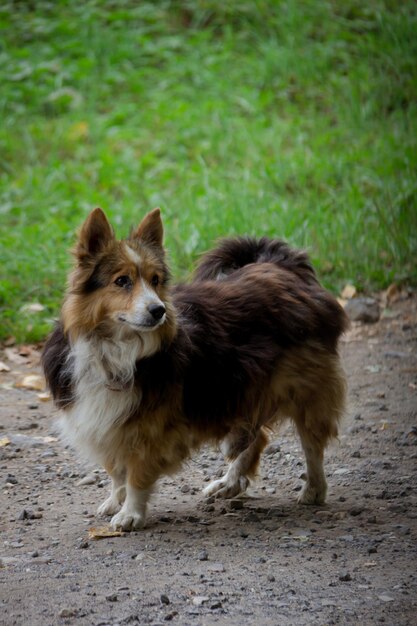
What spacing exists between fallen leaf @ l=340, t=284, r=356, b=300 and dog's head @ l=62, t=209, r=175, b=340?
399 cm

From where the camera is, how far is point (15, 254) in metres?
8.66

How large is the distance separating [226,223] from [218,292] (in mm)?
3794

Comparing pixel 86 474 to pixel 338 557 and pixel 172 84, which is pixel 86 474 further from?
pixel 172 84

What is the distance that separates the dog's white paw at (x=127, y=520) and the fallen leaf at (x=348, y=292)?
164 inches

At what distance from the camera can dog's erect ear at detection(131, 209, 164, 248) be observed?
4926mm

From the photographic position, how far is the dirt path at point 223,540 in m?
3.79

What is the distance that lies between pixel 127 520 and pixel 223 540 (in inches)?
19.1

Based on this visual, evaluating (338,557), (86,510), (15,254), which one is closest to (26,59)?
(15,254)

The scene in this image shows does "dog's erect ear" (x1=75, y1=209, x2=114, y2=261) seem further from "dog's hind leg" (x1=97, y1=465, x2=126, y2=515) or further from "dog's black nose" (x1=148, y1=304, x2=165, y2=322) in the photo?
"dog's hind leg" (x1=97, y1=465, x2=126, y2=515)

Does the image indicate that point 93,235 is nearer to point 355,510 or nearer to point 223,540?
point 223,540

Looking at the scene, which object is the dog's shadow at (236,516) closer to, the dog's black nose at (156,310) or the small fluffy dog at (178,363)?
the small fluffy dog at (178,363)

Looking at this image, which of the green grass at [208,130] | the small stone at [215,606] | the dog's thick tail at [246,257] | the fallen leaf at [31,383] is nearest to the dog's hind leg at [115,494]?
the dog's thick tail at [246,257]

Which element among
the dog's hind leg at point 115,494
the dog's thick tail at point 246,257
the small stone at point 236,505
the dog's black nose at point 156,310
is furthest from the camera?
the dog's thick tail at point 246,257

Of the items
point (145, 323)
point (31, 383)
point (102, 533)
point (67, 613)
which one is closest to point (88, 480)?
→ point (102, 533)
